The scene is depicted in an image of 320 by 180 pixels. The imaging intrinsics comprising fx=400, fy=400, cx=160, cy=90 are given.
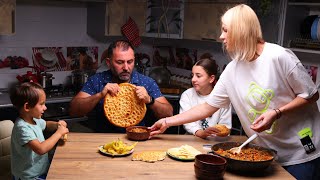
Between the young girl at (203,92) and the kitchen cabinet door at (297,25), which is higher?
the kitchen cabinet door at (297,25)

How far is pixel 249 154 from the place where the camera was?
180 centimetres

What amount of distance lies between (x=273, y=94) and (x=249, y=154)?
307 mm

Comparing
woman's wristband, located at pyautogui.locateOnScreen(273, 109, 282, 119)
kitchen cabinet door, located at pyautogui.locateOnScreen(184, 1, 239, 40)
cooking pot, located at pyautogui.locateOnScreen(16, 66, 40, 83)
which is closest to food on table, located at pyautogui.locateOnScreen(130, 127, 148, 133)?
woman's wristband, located at pyautogui.locateOnScreen(273, 109, 282, 119)

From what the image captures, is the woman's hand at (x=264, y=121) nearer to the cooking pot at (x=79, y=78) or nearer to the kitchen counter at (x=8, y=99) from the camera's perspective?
the kitchen counter at (x=8, y=99)

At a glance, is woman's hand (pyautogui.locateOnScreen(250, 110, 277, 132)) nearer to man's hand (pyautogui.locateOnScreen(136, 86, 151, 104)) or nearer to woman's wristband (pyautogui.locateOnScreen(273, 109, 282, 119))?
woman's wristband (pyautogui.locateOnScreen(273, 109, 282, 119))

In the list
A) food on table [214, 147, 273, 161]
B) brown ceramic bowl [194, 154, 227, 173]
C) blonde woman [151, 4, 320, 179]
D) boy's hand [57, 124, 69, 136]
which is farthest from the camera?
boy's hand [57, 124, 69, 136]

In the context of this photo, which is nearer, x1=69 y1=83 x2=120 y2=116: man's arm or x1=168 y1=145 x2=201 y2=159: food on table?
x1=168 y1=145 x2=201 y2=159: food on table

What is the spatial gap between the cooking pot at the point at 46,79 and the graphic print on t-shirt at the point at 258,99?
2.54 metres

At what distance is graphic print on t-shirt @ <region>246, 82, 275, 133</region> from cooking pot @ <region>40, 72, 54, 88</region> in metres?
2.54

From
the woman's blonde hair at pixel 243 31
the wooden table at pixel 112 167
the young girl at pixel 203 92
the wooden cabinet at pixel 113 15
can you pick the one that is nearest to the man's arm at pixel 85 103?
the wooden table at pixel 112 167

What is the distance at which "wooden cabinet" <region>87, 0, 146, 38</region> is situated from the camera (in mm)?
4113

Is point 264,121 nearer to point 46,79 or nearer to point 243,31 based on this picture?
point 243,31

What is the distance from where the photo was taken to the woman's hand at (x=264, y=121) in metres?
1.78

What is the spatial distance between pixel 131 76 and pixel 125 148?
103 centimetres
